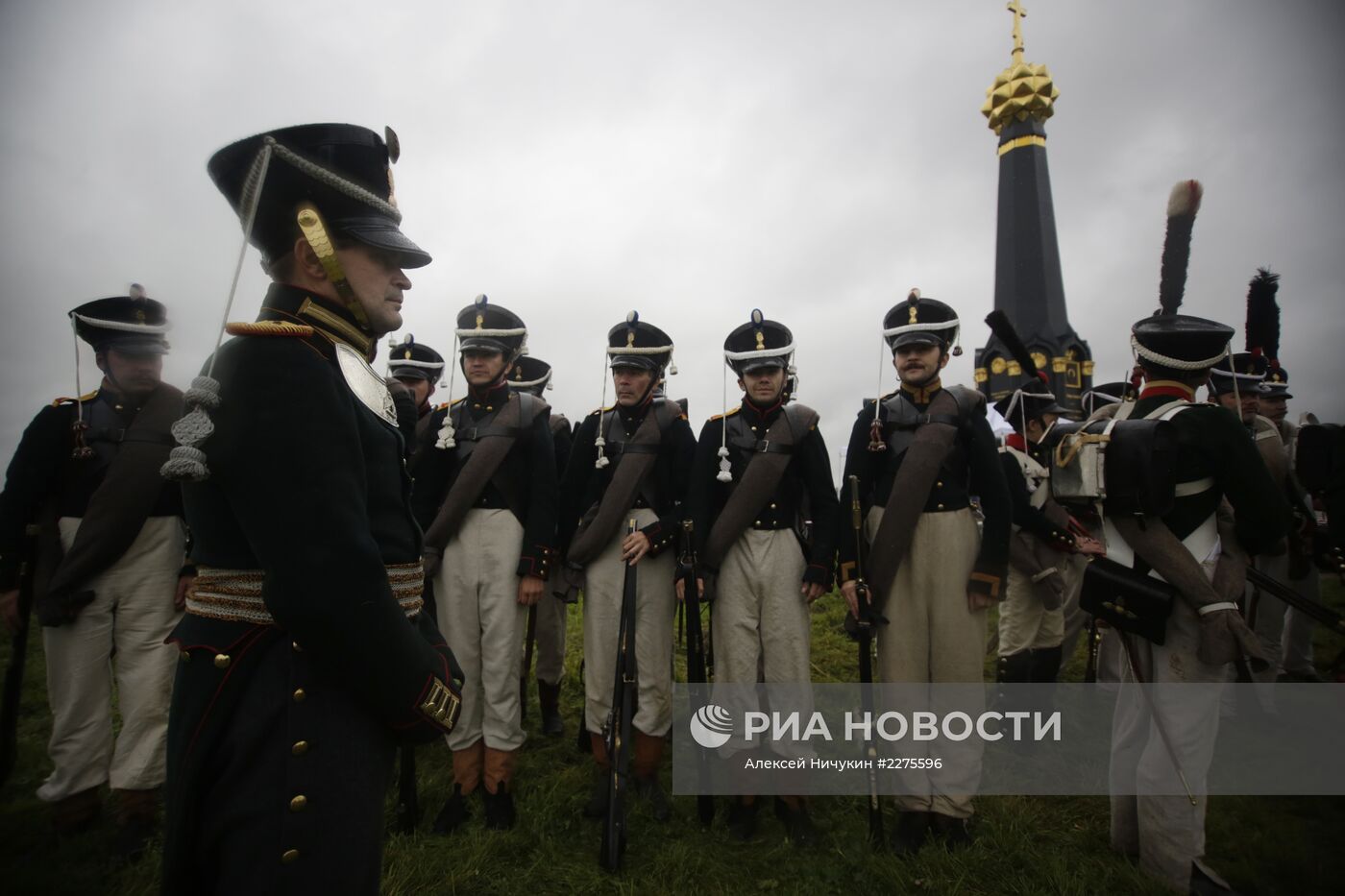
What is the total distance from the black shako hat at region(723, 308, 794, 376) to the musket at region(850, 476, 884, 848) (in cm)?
97

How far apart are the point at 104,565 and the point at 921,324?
519 cm

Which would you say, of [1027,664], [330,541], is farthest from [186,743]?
[1027,664]

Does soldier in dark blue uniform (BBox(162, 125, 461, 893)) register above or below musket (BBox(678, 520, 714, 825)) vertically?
above

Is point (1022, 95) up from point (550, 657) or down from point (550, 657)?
up

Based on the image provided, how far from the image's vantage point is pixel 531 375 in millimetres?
7590

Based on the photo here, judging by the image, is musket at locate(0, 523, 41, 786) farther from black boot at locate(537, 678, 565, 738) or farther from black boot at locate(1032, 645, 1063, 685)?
black boot at locate(1032, 645, 1063, 685)

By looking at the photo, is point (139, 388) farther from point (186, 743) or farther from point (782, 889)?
point (782, 889)

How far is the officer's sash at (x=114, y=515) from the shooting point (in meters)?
3.71

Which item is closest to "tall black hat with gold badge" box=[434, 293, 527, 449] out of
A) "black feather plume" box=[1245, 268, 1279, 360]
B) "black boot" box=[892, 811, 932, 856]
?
"black boot" box=[892, 811, 932, 856]

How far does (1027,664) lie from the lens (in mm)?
5629

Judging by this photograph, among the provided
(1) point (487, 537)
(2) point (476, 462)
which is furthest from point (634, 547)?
(2) point (476, 462)

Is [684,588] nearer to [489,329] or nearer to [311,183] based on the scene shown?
[489,329]

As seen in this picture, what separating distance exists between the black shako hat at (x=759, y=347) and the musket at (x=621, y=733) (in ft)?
5.17

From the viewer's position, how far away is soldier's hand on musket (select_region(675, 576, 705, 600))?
4168mm
